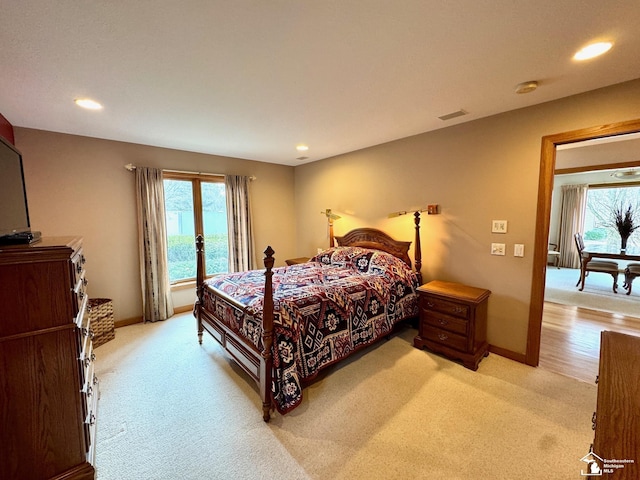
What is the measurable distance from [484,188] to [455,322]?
1455 millimetres

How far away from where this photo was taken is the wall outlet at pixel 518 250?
2.60 meters

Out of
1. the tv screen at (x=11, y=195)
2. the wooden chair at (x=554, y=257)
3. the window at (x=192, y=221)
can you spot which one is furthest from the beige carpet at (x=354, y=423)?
the wooden chair at (x=554, y=257)

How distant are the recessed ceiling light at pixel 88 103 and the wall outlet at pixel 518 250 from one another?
4132 millimetres

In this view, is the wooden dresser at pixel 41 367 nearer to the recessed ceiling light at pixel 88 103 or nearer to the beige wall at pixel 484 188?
the recessed ceiling light at pixel 88 103

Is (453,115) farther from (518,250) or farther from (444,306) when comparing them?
(444,306)

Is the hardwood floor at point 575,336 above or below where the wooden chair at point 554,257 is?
below

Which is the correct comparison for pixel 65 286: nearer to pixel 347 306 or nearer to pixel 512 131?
pixel 347 306

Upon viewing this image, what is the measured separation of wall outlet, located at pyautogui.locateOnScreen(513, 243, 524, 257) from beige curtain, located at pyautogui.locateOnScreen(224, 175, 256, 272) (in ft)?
12.2

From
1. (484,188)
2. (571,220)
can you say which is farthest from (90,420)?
(571,220)

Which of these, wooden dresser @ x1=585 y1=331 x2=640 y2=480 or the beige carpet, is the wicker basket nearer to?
the beige carpet

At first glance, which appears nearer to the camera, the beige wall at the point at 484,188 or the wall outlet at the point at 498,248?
the beige wall at the point at 484,188

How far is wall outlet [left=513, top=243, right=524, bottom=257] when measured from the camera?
8.54ft

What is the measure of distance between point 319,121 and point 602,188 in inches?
318

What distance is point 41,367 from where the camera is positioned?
4.32 feet
